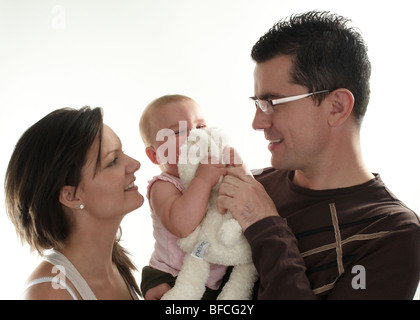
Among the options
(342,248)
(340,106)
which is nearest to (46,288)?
(342,248)

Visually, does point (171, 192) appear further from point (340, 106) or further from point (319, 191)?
point (340, 106)

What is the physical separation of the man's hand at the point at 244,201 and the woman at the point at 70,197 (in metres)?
0.36

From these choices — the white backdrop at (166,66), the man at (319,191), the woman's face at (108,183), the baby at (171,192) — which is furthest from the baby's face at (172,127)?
the white backdrop at (166,66)

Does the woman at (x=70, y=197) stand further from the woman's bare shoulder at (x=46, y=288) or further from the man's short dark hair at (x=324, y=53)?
the man's short dark hair at (x=324, y=53)

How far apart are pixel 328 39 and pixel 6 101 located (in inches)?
79.9

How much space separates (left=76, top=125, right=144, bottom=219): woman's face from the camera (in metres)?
1.56

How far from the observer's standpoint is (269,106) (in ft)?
5.22

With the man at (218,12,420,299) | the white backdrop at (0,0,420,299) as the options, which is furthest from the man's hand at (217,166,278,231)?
the white backdrop at (0,0,420,299)

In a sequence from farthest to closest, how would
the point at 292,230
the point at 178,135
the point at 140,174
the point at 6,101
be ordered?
the point at 140,174 → the point at 6,101 → the point at 178,135 → the point at 292,230

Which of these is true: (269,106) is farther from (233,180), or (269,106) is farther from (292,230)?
(292,230)

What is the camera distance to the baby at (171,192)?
4.93 ft

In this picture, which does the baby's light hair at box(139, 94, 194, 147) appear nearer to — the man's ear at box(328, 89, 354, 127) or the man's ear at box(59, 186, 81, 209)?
the man's ear at box(59, 186, 81, 209)

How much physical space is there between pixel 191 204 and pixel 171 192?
0.16 m

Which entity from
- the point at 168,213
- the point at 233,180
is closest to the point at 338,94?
the point at 233,180
